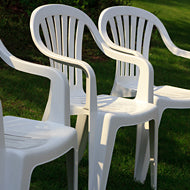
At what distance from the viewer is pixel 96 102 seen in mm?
2625

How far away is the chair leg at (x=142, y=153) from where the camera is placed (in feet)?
9.78

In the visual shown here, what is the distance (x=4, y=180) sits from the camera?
193cm

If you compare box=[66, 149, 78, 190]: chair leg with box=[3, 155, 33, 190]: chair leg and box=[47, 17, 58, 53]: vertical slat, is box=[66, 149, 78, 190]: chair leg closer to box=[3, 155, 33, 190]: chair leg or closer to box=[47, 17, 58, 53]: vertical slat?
box=[3, 155, 33, 190]: chair leg

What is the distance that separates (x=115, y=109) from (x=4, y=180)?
3.37ft

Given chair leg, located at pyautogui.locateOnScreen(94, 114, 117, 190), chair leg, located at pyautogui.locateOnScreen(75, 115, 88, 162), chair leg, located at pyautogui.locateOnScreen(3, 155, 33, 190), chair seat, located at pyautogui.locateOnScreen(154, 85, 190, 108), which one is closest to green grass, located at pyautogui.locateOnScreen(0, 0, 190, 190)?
chair leg, located at pyautogui.locateOnScreen(75, 115, 88, 162)

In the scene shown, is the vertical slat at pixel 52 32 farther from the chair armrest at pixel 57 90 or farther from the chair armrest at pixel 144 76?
the chair armrest at pixel 57 90

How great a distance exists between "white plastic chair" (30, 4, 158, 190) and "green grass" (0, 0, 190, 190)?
31cm

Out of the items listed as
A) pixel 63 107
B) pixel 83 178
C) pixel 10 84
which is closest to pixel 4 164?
pixel 63 107

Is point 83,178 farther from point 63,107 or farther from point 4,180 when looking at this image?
point 4,180

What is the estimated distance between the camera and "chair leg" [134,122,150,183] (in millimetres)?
2982

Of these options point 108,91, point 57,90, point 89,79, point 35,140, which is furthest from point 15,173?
point 108,91

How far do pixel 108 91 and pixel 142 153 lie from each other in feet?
7.40

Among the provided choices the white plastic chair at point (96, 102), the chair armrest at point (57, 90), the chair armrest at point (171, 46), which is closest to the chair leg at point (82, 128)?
the white plastic chair at point (96, 102)

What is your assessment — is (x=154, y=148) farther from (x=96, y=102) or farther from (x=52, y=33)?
(x=52, y=33)
